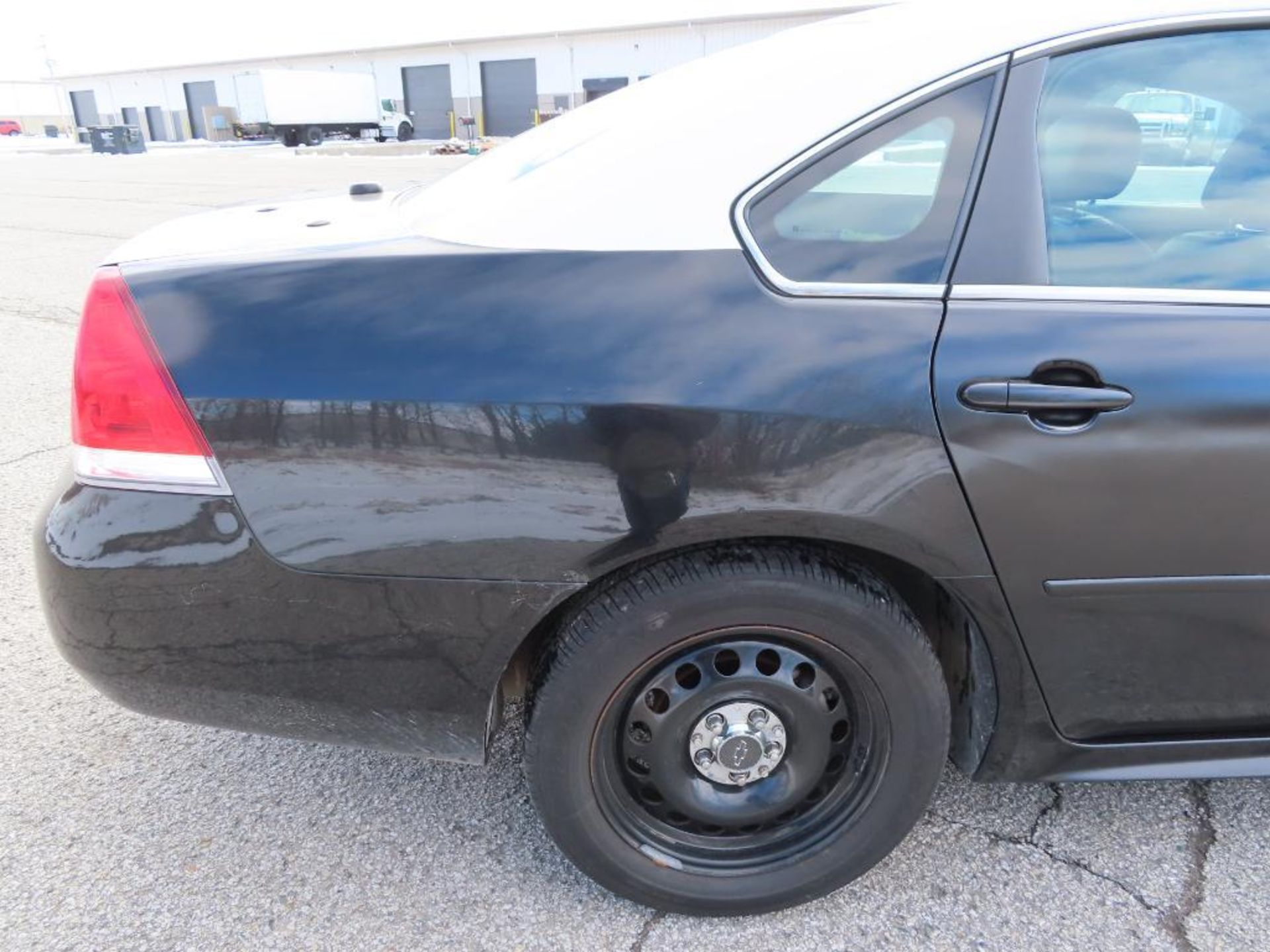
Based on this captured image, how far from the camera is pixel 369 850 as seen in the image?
207 centimetres

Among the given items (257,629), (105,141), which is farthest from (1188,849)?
(105,141)

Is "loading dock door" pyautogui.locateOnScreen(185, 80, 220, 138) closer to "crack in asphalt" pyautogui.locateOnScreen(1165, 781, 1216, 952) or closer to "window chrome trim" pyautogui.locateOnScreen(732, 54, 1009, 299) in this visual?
"window chrome trim" pyautogui.locateOnScreen(732, 54, 1009, 299)

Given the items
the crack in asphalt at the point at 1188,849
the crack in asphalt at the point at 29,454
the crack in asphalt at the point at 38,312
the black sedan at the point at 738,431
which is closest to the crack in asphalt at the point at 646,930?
the black sedan at the point at 738,431

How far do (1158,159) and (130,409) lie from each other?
2020 mm

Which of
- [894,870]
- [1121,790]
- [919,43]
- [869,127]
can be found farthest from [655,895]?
[919,43]

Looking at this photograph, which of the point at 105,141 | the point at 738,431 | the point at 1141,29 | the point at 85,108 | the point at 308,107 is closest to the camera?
the point at 738,431

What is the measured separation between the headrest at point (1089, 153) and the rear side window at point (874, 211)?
166 mm

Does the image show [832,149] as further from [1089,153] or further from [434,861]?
[434,861]

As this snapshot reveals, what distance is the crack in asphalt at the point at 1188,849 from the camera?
1.87 m

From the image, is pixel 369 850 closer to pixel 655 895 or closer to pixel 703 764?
pixel 655 895

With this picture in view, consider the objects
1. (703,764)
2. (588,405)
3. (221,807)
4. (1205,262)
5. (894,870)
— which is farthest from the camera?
(221,807)

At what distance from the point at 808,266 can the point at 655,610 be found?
66 cm

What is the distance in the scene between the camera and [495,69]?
160 feet

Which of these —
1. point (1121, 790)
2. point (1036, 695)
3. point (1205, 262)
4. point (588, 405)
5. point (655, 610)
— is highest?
point (1205, 262)
